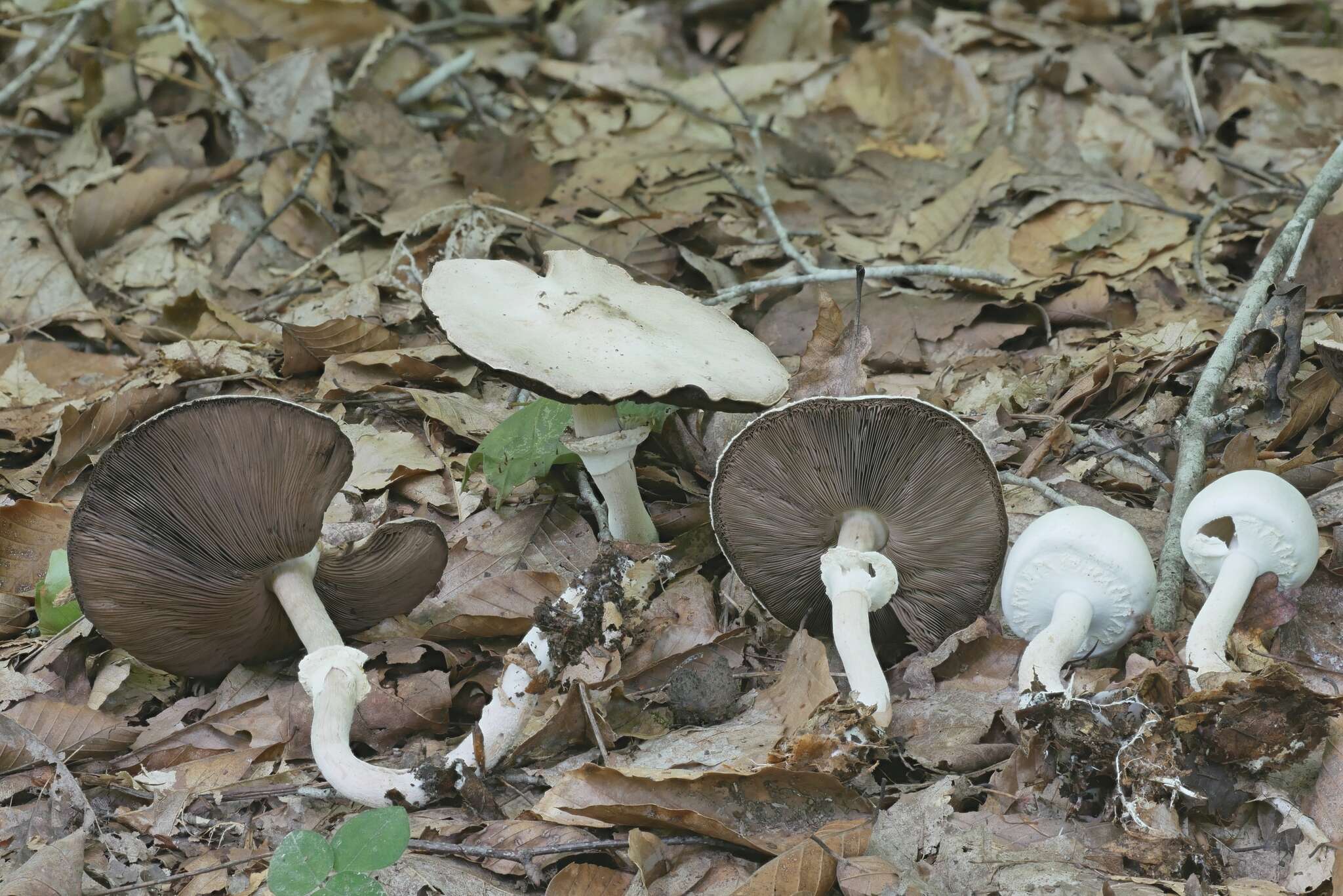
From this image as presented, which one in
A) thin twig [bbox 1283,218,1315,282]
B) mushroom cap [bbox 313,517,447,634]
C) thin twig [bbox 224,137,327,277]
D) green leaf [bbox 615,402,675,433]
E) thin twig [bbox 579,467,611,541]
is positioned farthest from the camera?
thin twig [bbox 224,137,327,277]

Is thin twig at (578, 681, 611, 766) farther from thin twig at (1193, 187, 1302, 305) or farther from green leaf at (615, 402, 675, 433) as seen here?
thin twig at (1193, 187, 1302, 305)

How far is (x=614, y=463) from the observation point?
352 cm

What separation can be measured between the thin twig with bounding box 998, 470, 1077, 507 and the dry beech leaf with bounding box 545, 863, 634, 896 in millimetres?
1818

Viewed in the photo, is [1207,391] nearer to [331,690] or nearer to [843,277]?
[843,277]

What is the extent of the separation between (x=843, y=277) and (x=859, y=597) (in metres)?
1.79

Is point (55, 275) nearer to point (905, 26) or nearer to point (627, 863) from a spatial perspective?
point (627, 863)

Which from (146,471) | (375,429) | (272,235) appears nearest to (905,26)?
(272,235)

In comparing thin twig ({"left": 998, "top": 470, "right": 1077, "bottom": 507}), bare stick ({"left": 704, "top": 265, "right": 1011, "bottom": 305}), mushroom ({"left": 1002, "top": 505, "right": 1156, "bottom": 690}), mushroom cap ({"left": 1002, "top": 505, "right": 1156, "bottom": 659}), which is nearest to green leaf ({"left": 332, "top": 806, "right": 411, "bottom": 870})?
mushroom ({"left": 1002, "top": 505, "right": 1156, "bottom": 690})

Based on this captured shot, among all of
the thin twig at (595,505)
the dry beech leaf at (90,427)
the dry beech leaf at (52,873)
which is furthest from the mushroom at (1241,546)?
the dry beech leaf at (90,427)

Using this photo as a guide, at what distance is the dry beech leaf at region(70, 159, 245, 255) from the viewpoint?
5629 mm

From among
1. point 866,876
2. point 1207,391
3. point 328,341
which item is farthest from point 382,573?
point 1207,391

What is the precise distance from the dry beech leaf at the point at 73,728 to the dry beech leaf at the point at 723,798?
4.51 feet

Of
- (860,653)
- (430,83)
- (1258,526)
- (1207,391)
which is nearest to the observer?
(1258,526)

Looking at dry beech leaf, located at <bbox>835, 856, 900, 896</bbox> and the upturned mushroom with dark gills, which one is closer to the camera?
dry beech leaf, located at <bbox>835, 856, 900, 896</bbox>
